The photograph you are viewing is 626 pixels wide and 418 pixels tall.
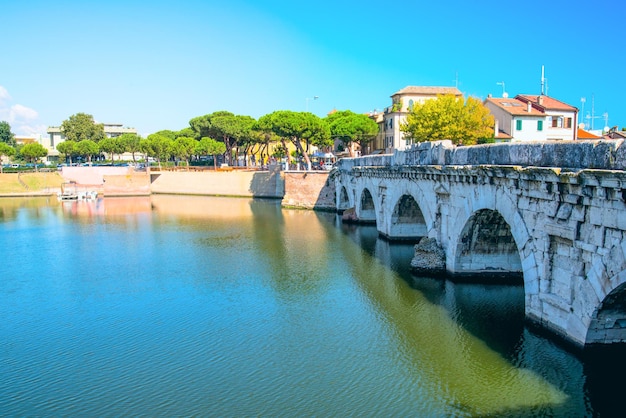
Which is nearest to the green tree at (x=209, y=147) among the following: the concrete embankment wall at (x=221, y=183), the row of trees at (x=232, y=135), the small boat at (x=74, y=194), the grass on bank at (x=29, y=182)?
the row of trees at (x=232, y=135)

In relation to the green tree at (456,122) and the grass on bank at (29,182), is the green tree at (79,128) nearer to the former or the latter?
the grass on bank at (29,182)

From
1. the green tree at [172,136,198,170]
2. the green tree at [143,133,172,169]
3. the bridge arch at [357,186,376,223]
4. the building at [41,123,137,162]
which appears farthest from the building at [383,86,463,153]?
the building at [41,123,137,162]

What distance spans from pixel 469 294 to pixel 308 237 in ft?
57.4

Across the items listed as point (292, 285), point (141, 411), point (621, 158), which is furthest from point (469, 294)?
point (141, 411)

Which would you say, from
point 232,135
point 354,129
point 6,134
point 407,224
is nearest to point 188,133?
point 232,135

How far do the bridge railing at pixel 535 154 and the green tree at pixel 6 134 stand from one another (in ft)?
406

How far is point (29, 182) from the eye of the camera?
77.4 m

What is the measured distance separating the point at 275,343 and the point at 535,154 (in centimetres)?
1014

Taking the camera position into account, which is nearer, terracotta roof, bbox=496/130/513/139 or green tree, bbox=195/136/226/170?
terracotta roof, bbox=496/130/513/139

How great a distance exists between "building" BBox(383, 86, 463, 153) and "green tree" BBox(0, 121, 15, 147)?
9769 centimetres

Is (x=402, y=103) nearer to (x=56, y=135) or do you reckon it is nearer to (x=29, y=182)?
(x=29, y=182)

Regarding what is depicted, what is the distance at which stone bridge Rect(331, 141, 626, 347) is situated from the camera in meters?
12.6

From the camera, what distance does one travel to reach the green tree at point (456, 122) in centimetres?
4762

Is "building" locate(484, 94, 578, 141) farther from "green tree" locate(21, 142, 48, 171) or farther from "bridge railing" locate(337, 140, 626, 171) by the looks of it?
"green tree" locate(21, 142, 48, 171)
